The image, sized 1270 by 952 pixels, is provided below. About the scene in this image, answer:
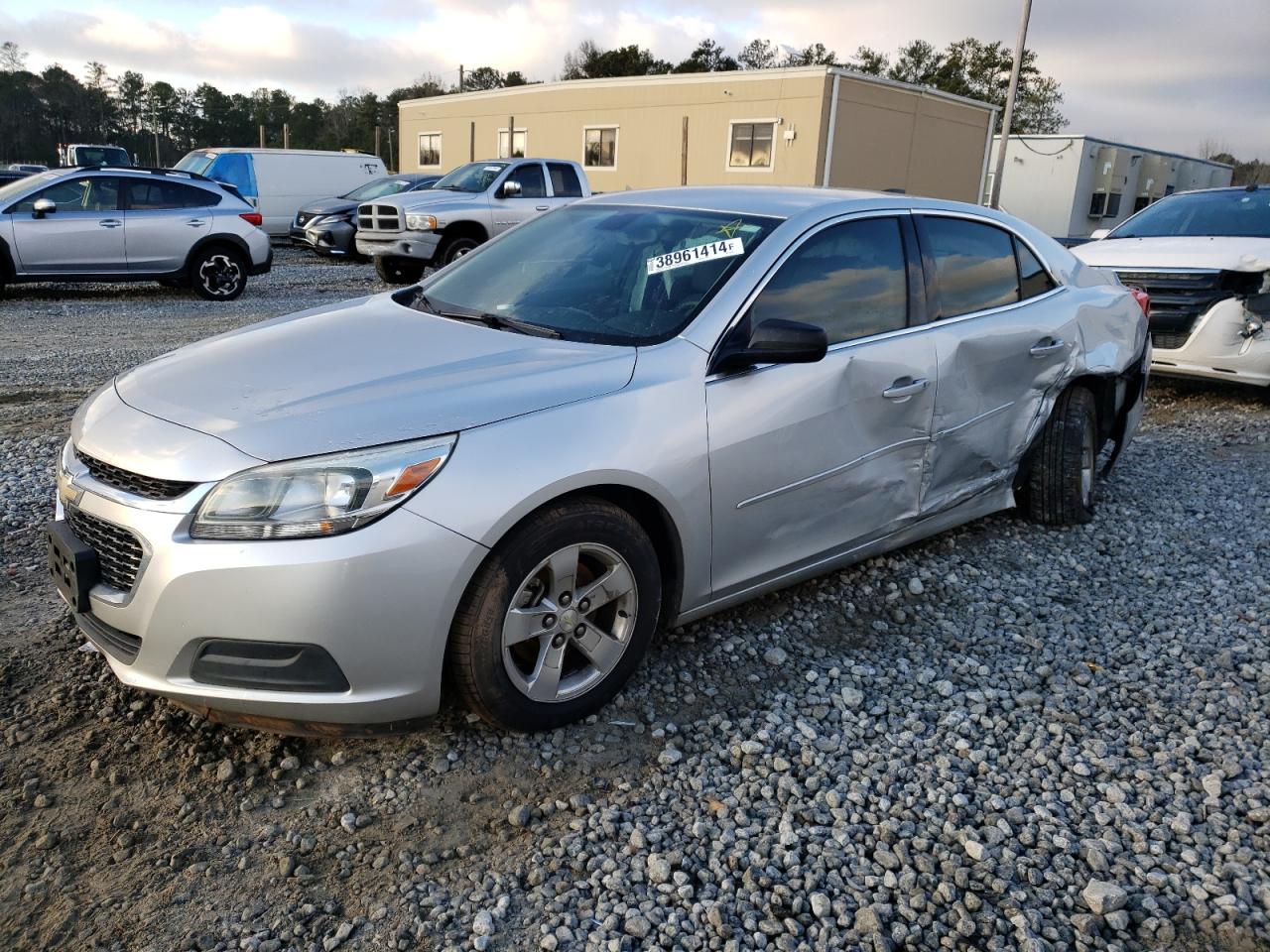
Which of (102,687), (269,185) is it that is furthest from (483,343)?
(269,185)

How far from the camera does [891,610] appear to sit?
398 cm

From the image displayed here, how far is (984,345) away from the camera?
412 cm

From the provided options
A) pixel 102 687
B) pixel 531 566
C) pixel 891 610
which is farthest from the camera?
pixel 891 610

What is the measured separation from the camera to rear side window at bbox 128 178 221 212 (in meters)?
12.0

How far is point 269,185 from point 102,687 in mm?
18887

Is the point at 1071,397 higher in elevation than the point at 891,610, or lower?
higher

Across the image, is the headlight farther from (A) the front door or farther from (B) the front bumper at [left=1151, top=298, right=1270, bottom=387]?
Result: (B) the front bumper at [left=1151, top=298, right=1270, bottom=387]

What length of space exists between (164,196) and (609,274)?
10.6 metres

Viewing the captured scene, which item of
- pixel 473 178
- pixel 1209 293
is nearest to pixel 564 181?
pixel 473 178

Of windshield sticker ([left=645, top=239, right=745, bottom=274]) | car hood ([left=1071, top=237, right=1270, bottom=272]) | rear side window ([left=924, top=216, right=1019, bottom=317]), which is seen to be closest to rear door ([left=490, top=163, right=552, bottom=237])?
car hood ([left=1071, top=237, right=1270, bottom=272])

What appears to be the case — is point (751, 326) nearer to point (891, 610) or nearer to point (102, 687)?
point (891, 610)

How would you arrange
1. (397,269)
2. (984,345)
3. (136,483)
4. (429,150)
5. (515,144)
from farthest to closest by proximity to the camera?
1. (429,150)
2. (515,144)
3. (397,269)
4. (984,345)
5. (136,483)

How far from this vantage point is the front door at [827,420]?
323 centimetres

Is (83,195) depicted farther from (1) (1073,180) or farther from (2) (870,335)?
(1) (1073,180)
